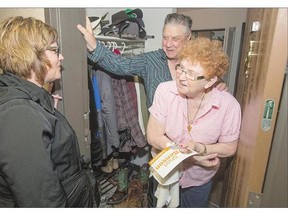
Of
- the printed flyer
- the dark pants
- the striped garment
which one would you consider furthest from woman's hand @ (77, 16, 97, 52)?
the dark pants

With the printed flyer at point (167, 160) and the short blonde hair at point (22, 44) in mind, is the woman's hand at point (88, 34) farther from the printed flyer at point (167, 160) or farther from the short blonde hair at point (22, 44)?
the printed flyer at point (167, 160)

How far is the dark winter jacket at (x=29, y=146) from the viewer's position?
673 mm

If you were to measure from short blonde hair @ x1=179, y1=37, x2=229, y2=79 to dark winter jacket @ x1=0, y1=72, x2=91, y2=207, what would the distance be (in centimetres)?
61

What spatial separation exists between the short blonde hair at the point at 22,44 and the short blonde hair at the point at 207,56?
58cm

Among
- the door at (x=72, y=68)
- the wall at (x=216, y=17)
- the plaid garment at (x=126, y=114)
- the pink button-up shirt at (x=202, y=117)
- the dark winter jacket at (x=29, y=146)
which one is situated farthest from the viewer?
the wall at (x=216, y=17)

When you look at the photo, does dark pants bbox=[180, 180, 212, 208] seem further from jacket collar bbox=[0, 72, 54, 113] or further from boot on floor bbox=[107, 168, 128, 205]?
jacket collar bbox=[0, 72, 54, 113]

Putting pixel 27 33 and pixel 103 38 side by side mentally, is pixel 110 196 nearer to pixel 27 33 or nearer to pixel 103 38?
pixel 103 38

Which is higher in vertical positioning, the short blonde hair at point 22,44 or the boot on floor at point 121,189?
the short blonde hair at point 22,44

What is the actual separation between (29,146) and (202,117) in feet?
2.52

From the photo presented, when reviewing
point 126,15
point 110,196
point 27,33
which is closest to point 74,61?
point 27,33

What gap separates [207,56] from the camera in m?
0.97

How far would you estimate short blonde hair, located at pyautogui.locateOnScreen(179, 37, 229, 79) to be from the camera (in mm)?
969

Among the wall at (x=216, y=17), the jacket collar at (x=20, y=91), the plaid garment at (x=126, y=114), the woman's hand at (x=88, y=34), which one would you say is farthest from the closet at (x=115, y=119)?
the jacket collar at (x=20, y=91)

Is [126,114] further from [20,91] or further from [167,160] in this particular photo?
[20,91]
